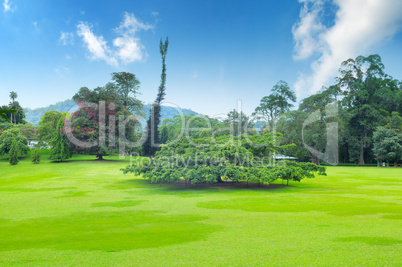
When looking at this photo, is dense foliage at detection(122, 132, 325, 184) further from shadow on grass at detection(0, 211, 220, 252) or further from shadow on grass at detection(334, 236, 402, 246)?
shadow on grass at detection(334, 236, 402, 246)

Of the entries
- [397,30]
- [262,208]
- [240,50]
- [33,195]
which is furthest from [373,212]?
[397,30]

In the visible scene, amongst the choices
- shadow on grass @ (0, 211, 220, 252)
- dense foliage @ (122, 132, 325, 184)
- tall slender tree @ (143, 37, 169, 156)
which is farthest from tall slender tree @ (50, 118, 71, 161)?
shadow on grass @ (0, 211, 220, 252)

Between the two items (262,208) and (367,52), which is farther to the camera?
(367,52)

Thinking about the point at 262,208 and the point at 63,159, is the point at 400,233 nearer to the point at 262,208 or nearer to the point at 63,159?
the point at 262,208

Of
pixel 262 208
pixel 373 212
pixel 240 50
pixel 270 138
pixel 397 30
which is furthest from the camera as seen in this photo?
pixel 397 30

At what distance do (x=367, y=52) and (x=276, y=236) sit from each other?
4928 cm

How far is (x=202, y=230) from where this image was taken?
5.97m

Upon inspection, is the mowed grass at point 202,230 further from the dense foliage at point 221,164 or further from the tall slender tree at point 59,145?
the tall slender tree at point 59,145

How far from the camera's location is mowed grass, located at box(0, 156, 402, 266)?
4.28m

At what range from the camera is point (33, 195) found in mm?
11203

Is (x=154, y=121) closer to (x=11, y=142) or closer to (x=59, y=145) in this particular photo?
(x=59, y=145)

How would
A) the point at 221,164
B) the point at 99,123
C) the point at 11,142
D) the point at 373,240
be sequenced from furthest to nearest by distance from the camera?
the point at 99,123
the point at 11,142
the point at 221,164
the point at 373,240

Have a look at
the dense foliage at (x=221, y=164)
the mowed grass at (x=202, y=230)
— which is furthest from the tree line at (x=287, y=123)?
the mowed grass at (x=202, y=230)

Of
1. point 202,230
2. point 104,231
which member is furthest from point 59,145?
point 202,230
